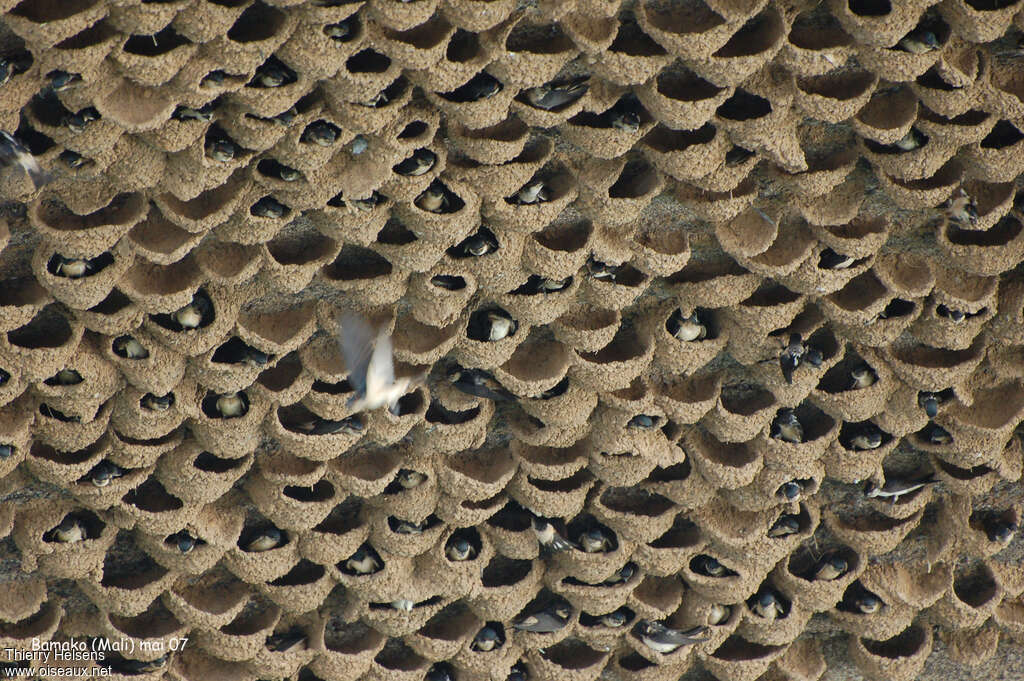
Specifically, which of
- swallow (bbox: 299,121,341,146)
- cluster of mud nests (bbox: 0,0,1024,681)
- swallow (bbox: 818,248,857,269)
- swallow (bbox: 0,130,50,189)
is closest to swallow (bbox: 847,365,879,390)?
cluster of mud nests (bbox: 0,0,1024,681)

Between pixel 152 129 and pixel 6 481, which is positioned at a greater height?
pixel 152 129

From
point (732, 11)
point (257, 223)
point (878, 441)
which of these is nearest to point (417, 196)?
point (257, 223)

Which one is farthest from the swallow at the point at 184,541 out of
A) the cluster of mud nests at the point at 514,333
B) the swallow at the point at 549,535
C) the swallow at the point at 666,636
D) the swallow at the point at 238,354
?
the swallow at the point at 666,636

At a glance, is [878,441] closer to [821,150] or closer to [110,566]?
[821,150]

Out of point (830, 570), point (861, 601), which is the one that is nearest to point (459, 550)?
point (830, 570)

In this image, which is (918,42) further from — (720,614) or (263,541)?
(263,541)

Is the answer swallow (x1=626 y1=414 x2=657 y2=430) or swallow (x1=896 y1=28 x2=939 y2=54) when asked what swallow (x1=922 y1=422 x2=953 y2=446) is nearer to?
A: swallow (x1=626 y1=414 x2=657 y2=430)
